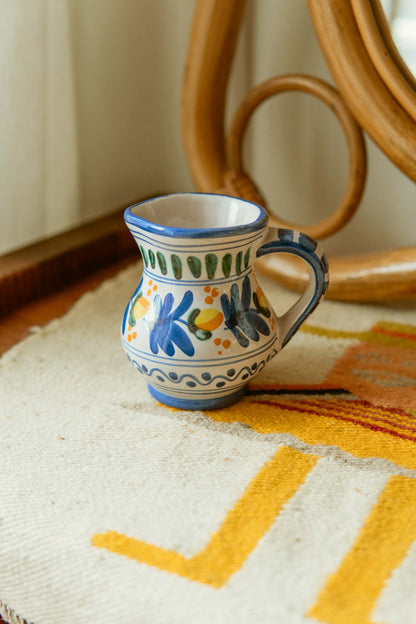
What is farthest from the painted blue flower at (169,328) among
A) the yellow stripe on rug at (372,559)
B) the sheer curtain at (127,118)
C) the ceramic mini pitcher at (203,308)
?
the sheer curtain at (127,118)

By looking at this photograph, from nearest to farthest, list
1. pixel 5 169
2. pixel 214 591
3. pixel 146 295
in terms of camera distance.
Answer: pixel 214 591 < pixel 146 295 < pixel 5 169

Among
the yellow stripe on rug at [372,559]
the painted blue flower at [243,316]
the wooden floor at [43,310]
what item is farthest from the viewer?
the wooden floor at [43,310]

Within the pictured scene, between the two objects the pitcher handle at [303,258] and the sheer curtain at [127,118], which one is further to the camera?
the sheer curtain at [127,118]

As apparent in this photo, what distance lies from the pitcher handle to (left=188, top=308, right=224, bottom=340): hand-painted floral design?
5 centimetres

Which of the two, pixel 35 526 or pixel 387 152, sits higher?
pixel 387 152

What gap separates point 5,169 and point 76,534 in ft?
1.13

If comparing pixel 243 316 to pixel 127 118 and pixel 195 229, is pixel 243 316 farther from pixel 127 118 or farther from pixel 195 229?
pixel 127 118

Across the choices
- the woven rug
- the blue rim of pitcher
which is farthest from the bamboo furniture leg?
the blue rim of pitcher

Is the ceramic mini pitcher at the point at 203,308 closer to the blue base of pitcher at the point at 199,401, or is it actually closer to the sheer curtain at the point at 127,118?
the blue base of pitcher at the point at 199,401

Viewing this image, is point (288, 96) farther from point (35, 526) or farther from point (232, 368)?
point (35, 526)

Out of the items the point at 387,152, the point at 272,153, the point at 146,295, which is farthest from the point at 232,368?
the point at 272,153

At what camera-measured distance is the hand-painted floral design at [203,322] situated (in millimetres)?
357

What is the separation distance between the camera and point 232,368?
36cm

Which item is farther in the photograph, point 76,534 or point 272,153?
point 272,153
